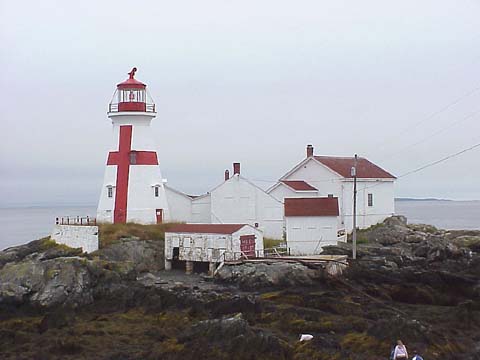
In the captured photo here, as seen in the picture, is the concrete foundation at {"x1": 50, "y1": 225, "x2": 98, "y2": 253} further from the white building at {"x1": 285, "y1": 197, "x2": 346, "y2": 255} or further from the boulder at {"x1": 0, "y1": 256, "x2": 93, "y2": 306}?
the white building at {"x1": 285, "y1": 197, "x2": 346, "y2": 255}

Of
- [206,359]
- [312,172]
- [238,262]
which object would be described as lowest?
[206,359]

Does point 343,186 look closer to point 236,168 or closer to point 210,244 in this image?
point 236,168

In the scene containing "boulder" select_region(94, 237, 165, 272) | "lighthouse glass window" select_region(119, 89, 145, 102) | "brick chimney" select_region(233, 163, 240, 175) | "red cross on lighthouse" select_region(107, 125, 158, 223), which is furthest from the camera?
"brick chimney" select_region(233, 163, 240, 175)

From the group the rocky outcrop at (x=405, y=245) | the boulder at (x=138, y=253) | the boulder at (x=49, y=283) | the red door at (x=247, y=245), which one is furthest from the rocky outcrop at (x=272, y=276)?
the boulder at (x=49, y=283)

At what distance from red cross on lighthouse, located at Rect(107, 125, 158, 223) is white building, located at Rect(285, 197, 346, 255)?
674cm

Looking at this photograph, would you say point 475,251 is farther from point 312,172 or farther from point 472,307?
point 472,307

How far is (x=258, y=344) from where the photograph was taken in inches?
641

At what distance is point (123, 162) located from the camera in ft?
106

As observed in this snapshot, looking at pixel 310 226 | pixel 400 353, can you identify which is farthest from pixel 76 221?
pixel 400 353

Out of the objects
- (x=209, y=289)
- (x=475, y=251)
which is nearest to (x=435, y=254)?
(x=475, y=251)

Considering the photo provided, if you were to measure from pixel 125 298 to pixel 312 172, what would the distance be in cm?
1552

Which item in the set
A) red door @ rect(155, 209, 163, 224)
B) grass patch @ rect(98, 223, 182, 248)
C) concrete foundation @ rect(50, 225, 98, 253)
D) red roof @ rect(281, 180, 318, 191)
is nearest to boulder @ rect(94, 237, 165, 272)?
grass patch @ rect(98, 223, 182, 248)

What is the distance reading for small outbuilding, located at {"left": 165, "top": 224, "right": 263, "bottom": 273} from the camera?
90.6 ft

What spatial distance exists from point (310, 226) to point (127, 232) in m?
6.91
